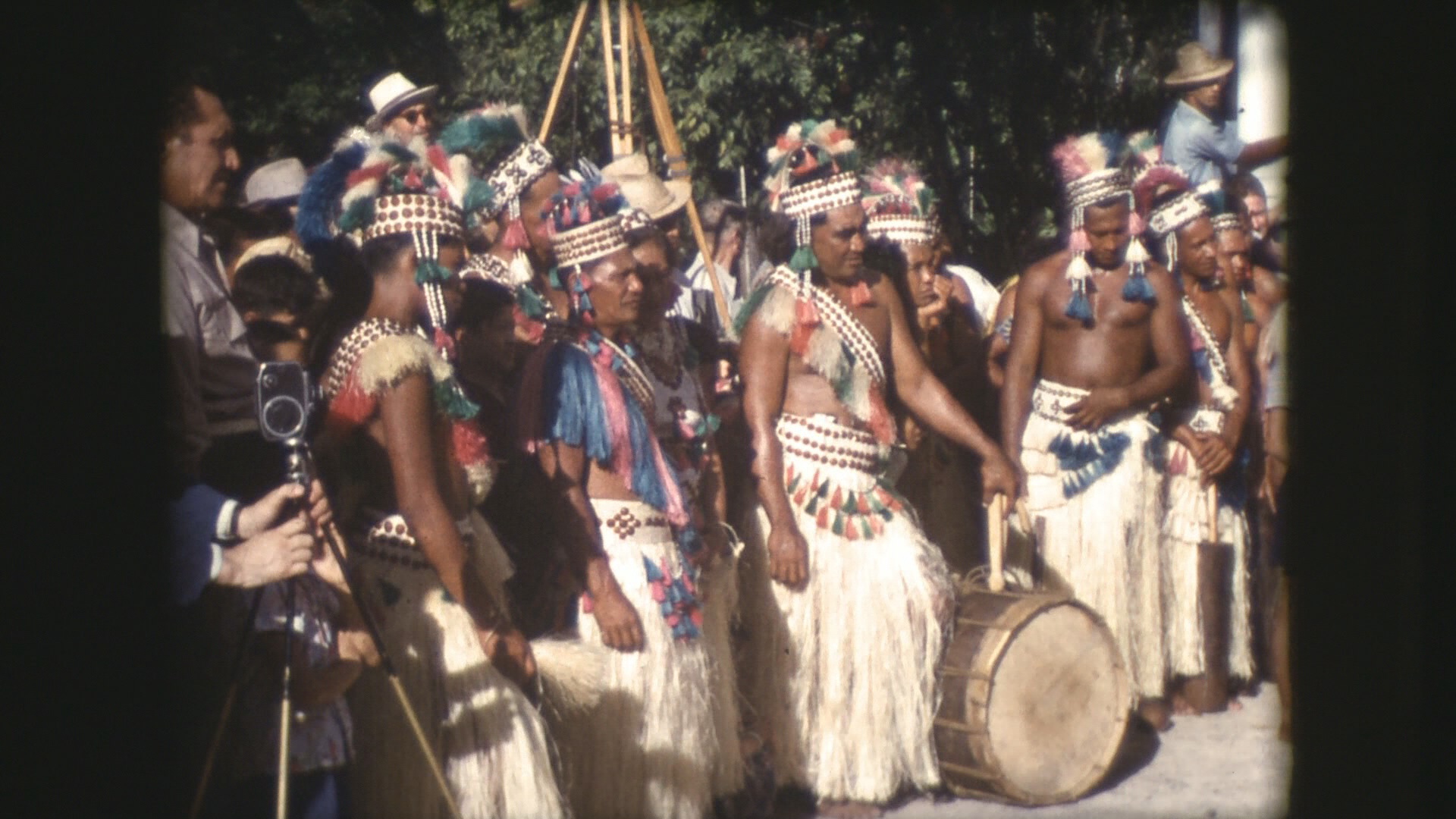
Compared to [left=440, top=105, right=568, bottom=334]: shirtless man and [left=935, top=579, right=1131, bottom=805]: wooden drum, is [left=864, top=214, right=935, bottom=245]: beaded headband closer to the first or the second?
[left=440, top=105, right=568, bottom=334]: shirtless man

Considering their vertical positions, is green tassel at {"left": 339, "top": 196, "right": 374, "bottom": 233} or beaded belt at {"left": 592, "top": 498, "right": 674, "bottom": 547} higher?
green tassel at {"left": 339, "top": 196, "right": 374, "bottom": 233}

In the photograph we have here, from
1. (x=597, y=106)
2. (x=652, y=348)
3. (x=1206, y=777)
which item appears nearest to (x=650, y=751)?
(x=652, y=348)

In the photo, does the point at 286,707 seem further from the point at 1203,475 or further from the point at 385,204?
the point at 1203,475

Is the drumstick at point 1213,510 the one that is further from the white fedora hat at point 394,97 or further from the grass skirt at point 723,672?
the white fedora hat at point 394,97

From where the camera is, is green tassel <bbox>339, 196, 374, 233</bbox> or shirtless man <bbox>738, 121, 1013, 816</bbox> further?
shirtless man <bbox>738, 121, 1013, 816</bbox>

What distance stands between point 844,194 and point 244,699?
3.02 meters

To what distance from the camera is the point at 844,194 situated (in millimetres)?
6090

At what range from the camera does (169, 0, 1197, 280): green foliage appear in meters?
9.82

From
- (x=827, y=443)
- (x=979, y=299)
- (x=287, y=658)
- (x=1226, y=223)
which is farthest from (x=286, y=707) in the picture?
(x=1226, y=223)

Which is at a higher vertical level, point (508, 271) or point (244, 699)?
point (508, 271)

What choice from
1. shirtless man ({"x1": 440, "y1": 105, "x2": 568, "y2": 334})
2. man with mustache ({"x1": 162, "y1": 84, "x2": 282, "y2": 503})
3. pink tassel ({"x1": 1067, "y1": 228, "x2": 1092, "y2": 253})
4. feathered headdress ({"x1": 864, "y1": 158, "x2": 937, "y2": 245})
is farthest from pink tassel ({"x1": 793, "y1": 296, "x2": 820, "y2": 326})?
man with mustache ({"x1": 162, "y1": 84, "x2": 282, "y2": 503})

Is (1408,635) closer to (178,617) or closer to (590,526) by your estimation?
(590,526)

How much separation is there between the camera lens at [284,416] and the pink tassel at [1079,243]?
4.32 m

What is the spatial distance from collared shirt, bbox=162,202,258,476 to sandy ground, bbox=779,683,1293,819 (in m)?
2.60
